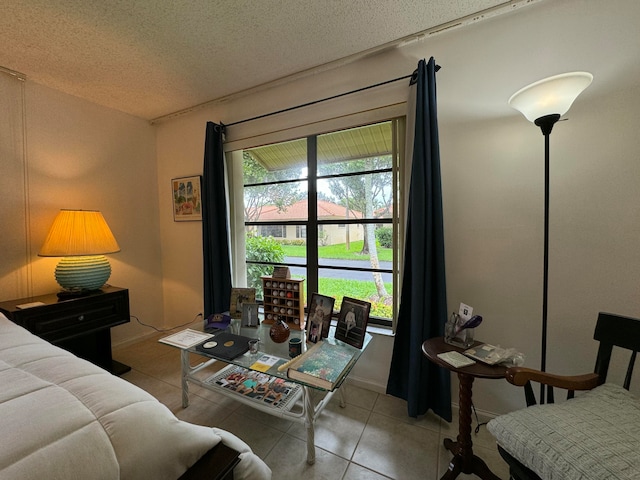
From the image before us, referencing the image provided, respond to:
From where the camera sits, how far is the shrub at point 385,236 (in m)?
1.89

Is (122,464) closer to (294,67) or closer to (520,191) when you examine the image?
(520,191)

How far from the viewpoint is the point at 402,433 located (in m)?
1.48

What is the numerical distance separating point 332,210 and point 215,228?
3.55 ft

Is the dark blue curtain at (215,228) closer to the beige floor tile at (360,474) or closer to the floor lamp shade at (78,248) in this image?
the floor lamp shade at (78,248)

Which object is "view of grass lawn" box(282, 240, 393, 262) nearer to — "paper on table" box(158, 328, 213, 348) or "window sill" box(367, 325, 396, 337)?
"window sill" box(367, 325, 396, 337)

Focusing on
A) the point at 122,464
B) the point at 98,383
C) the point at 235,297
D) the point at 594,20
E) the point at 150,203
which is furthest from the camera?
the point at 150,203

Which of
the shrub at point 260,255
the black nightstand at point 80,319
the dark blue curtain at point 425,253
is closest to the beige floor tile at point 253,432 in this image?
the dark blue curtain at point 425,253

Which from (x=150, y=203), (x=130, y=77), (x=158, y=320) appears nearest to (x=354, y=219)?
(x=130, y=77)

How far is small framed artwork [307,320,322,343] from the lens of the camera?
5.29 ft

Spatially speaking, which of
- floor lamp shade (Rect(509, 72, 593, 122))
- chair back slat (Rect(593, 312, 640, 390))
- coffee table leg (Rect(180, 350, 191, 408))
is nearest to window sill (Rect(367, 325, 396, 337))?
chair back slat (Rect(593, 312, 640, 390))

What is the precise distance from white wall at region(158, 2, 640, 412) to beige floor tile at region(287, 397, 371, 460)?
1.27 feet

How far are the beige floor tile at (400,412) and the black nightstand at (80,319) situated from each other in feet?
6.78

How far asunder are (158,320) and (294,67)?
2.92 meters

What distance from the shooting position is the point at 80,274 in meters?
1.93
